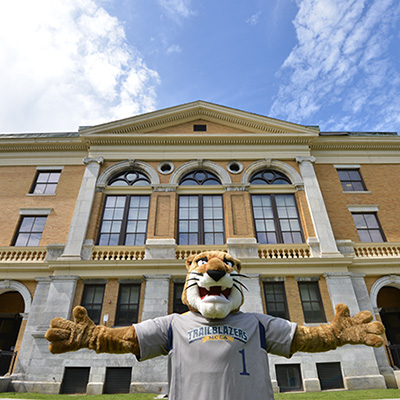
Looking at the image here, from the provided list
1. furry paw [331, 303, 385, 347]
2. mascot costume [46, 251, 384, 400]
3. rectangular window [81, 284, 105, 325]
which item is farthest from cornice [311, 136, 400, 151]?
mascot costume [46, 251, 384, 400]

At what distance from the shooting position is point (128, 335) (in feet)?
11.4

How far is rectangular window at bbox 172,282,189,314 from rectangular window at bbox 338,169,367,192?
33.9 ft

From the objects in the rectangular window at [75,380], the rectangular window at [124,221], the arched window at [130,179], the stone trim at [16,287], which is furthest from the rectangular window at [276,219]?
the stone trim at [16,287]

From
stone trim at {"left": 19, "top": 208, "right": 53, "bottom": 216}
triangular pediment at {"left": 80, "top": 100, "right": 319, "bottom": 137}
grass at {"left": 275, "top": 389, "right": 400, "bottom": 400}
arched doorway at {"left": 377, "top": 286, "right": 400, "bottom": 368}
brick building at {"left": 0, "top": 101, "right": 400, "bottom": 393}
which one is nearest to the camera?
grass at {"left": 275, "top": 389, "right": 400, "bottom": 400}

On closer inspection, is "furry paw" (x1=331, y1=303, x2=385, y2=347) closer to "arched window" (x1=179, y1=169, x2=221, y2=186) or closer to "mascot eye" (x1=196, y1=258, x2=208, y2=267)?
"mascot eye" (x1=196, y1=258, x2=208, y2=267)

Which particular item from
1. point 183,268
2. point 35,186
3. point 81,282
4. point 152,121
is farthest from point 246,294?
point 35,186

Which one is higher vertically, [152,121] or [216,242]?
[152,121]

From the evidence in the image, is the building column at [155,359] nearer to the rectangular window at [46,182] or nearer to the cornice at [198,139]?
the cornice at [198,139]

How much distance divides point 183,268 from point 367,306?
763 cm

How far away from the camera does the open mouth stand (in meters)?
3.62

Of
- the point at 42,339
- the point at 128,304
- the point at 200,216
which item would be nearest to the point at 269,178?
the point at 200,216

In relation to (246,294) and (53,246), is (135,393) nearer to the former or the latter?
(246,294)

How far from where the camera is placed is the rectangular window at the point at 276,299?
1171 centimetres

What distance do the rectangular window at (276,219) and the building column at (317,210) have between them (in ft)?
2.67
